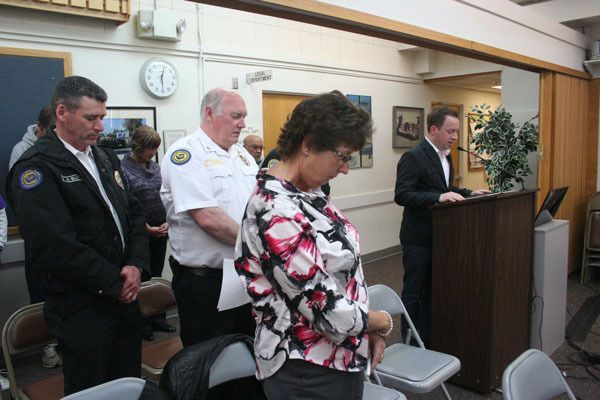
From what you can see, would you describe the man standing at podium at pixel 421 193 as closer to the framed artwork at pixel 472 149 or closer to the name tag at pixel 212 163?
the name tag at pixel 212 163

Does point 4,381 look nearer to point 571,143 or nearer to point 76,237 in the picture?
point 76,237

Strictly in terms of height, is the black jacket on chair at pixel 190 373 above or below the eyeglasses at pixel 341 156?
below

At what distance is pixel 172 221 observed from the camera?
207cm

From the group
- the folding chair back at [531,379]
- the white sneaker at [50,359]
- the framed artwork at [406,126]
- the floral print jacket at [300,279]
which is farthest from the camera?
the framed artwork at [406,126]

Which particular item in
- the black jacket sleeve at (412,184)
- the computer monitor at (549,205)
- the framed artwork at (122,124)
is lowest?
the computer monitor at (549,205)

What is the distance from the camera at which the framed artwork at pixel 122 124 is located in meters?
3.82

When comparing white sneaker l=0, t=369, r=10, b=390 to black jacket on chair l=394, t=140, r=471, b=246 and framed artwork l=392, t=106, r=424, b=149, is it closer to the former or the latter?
black jacket on chair l=394, t=140, r=471, b=246

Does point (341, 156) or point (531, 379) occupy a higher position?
point (341, 156)

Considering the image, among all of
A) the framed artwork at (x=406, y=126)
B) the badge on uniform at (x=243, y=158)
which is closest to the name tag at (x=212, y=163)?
the badge on uniform at (x=243, y=158)

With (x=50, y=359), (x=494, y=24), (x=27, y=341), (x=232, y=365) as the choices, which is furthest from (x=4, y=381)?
(x=494, y=24)

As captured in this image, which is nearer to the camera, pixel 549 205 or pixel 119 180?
pixel 119 180

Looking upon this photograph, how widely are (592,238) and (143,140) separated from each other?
14.9 ft

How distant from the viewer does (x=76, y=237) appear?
1.75m

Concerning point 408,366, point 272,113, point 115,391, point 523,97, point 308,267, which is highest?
point 523,97
